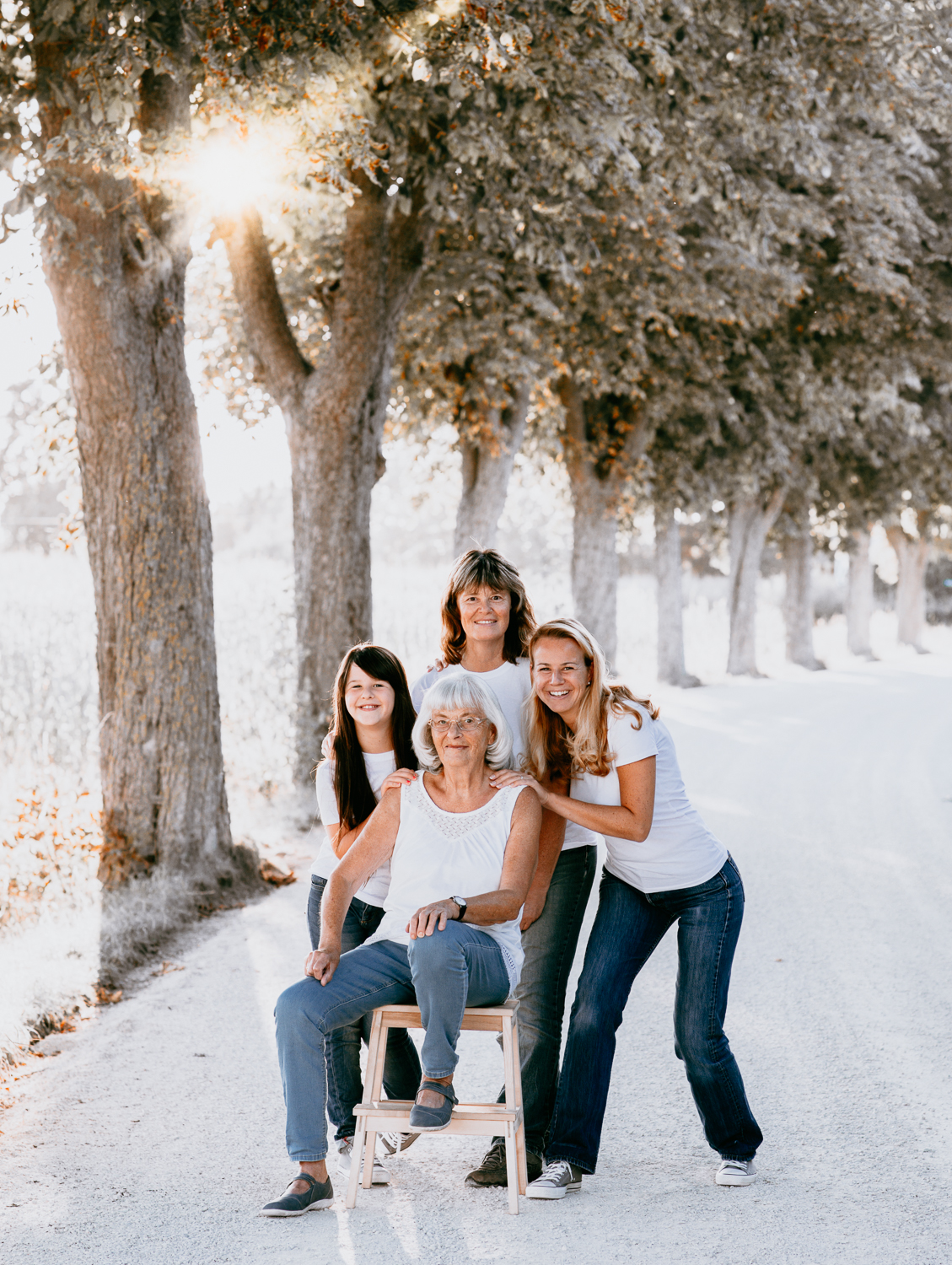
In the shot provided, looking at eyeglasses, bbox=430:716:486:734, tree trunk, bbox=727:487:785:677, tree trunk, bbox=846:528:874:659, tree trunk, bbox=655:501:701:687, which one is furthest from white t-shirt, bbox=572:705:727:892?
tree trunk, bbox=846:528:874:659

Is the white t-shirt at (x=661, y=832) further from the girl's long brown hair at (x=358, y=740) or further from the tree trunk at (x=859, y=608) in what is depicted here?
the tree trunk at (x=859, y=608)

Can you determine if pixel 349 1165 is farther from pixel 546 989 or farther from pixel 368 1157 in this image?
pixel 546 989

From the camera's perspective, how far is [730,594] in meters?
25.3

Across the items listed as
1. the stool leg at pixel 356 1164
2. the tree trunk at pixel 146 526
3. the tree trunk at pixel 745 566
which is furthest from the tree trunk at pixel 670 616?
the stool leg at pixel 356 1164

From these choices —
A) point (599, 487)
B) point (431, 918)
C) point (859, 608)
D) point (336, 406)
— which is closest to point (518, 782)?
point (431, 918)

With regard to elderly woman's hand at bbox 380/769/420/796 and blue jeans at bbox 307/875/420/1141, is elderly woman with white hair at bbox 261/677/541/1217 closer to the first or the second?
elderly woman's hand at bbox 380/769/420/796

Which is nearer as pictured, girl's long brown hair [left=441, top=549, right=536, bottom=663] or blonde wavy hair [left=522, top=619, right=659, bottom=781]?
blonde wavy hair [left=522, top=619, right=659, bottom=781]

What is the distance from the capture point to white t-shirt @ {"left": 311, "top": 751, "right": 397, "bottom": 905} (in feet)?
14.0

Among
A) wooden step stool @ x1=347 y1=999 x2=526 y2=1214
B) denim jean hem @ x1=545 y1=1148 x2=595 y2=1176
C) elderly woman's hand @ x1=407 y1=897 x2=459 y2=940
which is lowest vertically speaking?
denim jean hem @ x1=545 y1=1148 x2=595 y2=1176

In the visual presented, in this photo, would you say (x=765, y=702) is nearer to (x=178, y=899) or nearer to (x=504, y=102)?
(x=504, y=102)

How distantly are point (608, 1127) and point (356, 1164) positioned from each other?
1097 millimetres

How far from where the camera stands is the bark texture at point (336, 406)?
10727mm

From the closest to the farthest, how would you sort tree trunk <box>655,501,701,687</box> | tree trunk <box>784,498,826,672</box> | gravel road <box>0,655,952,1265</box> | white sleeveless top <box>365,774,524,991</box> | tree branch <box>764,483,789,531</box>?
1. gravel road <box>0,655,952,1265</box>
2. white sleeveless top <box>365,774,524,991</box>
3. tree trunk <box>655,501,701,687</box>
4. tree branch <box>764,483,789,531</box>
5. tree trunk <box>784,498,826,672</box>

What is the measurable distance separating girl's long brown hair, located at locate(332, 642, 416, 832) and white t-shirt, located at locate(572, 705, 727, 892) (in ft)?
2.25
